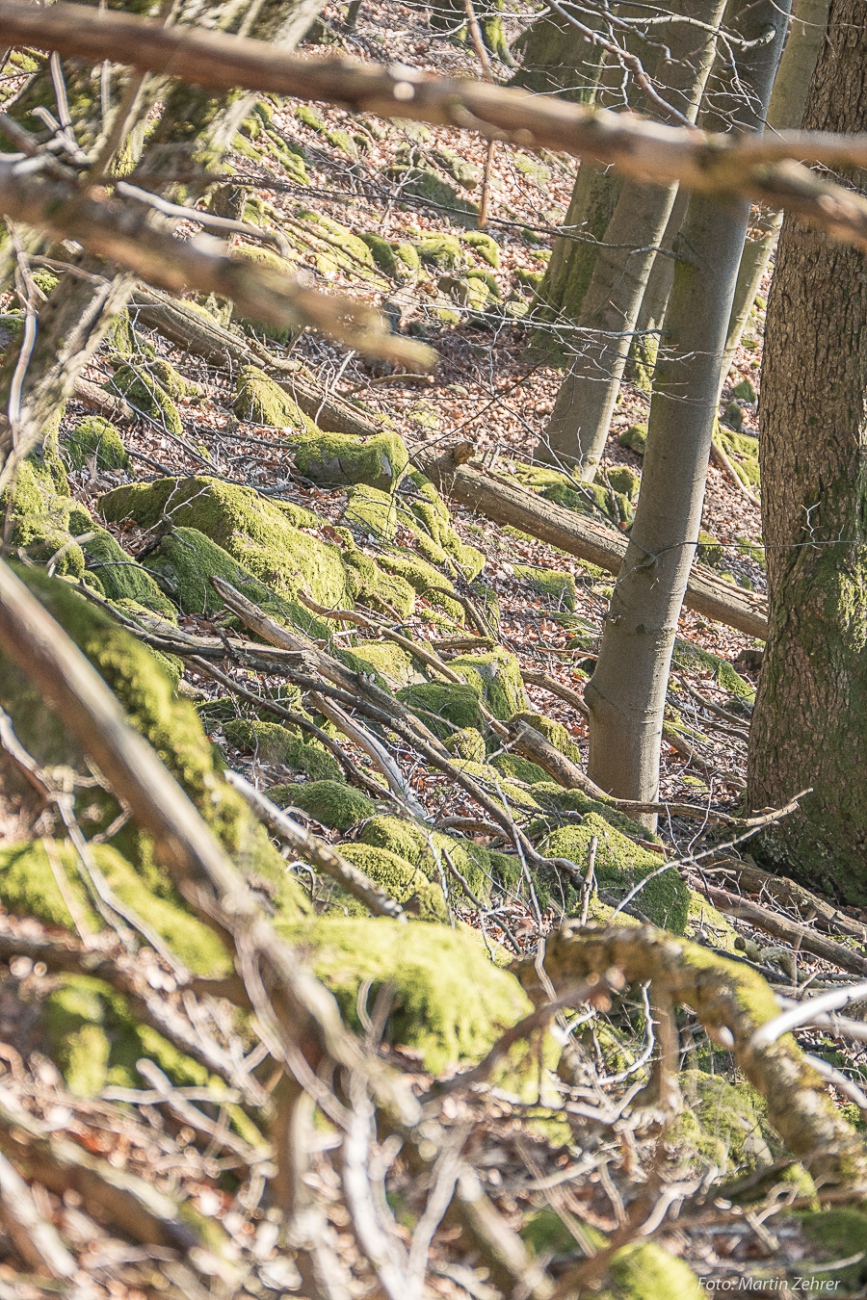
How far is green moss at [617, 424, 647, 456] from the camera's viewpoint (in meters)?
14.4

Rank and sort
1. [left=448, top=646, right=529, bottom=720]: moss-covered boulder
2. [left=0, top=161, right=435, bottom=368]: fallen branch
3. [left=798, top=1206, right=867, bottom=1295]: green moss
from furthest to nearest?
[left=448, top=646, right=529, bottom=720]: moss-covered boulder
[left=798, top=1206, right=867, bottom=1295]: green moss
[left=0, top=161, right=435, bottom=368]: fallen branch

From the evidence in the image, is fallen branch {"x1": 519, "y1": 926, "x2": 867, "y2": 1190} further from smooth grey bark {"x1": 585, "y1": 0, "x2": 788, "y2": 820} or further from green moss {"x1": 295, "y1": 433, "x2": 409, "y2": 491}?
green moss {"x1": 295, "y1": 433, "x2": 409, "y2": 491}

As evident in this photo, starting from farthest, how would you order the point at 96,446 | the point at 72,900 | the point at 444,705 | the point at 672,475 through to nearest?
the point at 96,446 < the point at 672,475 < the point at 444,705 < the point at 72,900

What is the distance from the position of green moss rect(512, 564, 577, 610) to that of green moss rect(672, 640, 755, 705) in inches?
47.2

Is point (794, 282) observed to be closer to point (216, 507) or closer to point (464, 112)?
point (216, 507)

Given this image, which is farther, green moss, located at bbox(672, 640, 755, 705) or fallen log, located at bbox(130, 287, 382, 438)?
green moss, located at bbox(672, 640, 755, 705)

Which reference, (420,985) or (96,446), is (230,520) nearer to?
(96,446)

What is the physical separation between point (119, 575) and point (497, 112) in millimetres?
4380

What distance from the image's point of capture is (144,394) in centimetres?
820

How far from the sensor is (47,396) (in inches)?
111

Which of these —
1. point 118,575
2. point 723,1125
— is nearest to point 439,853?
point 723,1125

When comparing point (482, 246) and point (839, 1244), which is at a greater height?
point (482, 246)

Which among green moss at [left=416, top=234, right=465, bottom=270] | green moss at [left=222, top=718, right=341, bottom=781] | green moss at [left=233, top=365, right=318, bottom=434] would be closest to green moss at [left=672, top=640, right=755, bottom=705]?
green moss at [left=233, top=365, right=318, bottom=434]

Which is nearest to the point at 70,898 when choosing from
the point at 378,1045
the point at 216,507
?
the point at 378,1045
